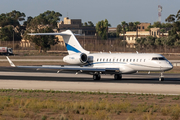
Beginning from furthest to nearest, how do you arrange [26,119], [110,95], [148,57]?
[148,57] < [110,95] < [26,119]

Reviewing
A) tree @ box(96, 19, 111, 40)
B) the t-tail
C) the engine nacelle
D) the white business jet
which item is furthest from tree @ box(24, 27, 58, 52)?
the engine nacelle

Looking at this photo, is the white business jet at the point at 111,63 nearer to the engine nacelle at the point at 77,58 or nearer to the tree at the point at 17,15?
the engine nacelle at the point at 77,58

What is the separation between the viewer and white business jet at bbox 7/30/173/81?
3447 centimetres

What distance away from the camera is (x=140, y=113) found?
677 inches

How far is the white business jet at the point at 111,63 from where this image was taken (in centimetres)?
3447

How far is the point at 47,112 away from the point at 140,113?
4497mm

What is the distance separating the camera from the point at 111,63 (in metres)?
37.1

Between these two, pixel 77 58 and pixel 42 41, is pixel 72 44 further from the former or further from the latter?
pixel 42 41

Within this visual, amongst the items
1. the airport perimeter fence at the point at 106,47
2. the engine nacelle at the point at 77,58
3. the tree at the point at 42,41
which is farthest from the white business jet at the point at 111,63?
the tree at the point at 42,41

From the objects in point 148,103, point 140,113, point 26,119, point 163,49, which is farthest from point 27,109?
point 163,49

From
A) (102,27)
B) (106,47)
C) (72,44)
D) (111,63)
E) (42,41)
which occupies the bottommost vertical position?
(111,63)

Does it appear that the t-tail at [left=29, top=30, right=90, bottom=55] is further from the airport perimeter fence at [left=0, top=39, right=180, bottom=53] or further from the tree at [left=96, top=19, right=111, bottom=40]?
the tree at [left=96, top=19, right=111, bottom=40]

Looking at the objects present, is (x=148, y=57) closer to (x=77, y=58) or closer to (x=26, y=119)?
(x=77, y=58)

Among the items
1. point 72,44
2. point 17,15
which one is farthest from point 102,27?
point 72,44
